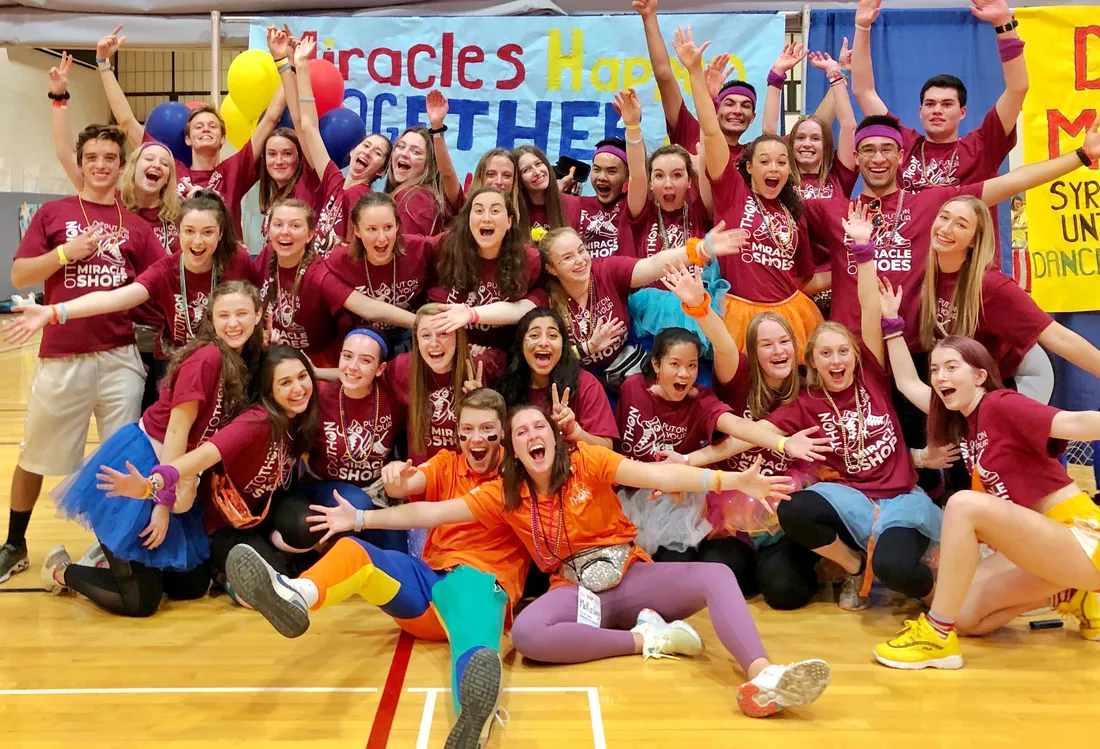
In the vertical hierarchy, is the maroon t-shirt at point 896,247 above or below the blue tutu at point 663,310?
above

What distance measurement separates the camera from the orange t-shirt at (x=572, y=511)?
3.15 metres

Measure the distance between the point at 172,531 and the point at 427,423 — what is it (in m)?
1.03

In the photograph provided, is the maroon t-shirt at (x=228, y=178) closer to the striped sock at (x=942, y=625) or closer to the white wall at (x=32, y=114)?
the striped sock at (x=942, y=625)

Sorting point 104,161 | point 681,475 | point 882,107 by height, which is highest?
point 882,107

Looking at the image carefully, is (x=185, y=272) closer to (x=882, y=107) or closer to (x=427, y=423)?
(x=427, y=423)

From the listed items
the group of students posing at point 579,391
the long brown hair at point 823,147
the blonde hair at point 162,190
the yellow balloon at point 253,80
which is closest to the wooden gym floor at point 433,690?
the group of students posing at point 579,391

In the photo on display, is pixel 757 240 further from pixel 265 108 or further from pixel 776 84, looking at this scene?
pixel 265 108

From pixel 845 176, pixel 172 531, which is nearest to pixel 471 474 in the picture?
pixel 172 531

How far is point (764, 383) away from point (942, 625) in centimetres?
111

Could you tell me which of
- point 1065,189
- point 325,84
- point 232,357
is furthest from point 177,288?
point 1065,189

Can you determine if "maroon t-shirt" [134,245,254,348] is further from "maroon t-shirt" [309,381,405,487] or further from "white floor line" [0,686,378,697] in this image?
"white floor line" [0,686,378,697]

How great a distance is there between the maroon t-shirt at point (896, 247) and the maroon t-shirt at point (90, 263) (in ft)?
9.73

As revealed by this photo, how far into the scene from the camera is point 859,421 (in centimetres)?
358

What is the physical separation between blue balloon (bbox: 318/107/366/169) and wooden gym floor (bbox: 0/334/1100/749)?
249cm
